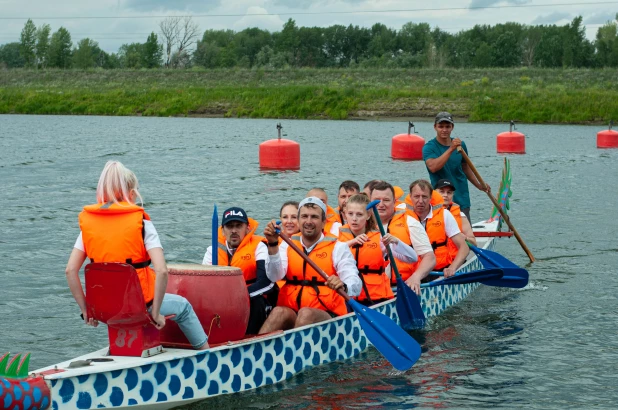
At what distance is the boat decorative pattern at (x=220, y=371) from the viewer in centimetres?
543

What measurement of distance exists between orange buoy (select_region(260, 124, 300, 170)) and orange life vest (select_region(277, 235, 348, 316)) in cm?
1671

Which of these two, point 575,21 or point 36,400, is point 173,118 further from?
point 575,21

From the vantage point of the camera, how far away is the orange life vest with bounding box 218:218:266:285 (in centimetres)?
684

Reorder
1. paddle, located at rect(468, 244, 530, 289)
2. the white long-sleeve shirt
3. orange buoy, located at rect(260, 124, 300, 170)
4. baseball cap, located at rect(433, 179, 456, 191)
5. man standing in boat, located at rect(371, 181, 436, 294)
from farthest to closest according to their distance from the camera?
orange buoy, located at rect(260, 124, 300, 170)
paddle, located at rect(468, 244, 530, 289)
baseball cap, located at rect(433, 179, 456, 191)
man standing in boat, located at rect(371, 181, 436, 294)
the white long-sleeve shirt

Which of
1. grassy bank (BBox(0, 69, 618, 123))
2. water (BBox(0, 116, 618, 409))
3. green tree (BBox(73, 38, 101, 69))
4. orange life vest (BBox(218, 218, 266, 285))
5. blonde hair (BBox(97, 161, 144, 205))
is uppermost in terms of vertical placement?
green tree (BBox(73, 38, 101, 69))

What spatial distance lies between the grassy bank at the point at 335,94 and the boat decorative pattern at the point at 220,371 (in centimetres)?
3744

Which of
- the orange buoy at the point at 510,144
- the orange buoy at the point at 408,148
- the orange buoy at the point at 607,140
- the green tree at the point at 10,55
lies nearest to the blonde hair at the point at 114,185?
the orange buoy at the point at 408,148

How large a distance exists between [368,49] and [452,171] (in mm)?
100004

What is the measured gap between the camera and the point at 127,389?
18.4 ft

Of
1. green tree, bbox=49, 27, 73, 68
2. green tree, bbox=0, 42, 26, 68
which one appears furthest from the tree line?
green tree, bbox=0, 42, 26, 68

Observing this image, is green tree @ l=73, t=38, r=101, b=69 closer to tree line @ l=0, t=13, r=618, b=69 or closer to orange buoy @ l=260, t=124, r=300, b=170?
tree line @ l=0, t=13, r=618, b=69

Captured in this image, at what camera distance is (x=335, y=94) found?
49.7 m

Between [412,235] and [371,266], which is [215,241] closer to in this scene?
[371,266]

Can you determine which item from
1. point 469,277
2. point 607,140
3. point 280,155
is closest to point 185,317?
point 469,277
